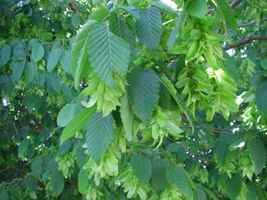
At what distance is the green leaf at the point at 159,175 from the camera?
1447 mm

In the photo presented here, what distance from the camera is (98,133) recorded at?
876 mm

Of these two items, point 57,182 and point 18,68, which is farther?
point 18,68

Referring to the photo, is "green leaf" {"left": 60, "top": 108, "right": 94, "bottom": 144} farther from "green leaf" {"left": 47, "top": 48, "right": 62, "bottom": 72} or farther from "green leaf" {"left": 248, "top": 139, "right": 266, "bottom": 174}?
"green leaf" {"left": 47, "top": 48, "right": 62, "bottom": 72}

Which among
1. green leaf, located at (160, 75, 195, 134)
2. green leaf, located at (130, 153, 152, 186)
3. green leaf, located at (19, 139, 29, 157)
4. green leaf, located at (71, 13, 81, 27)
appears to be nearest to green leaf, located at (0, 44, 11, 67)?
green leaf, located at (71, 13, 81, 27)

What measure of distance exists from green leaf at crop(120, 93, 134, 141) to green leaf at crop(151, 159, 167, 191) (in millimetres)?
661

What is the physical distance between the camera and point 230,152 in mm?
1917

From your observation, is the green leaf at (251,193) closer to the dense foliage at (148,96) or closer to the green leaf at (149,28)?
the dense foliage at (148,96)

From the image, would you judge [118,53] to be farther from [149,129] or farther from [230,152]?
[230,152]

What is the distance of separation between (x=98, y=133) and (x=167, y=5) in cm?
Answer: 40

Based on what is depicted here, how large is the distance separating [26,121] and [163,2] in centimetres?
333

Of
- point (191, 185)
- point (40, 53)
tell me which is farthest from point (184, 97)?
point (40, 53)

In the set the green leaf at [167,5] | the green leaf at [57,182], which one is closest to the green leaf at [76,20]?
the green leaf at [57,182]

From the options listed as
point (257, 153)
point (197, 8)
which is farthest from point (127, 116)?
point (257, 153)

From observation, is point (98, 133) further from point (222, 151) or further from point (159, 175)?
point (222, 151)
